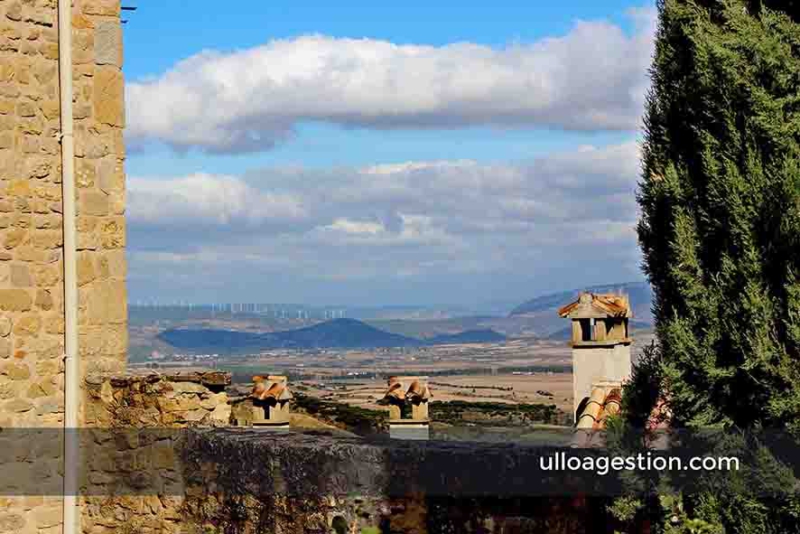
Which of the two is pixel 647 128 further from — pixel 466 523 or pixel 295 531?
pixel 295 531

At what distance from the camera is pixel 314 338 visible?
281 ft

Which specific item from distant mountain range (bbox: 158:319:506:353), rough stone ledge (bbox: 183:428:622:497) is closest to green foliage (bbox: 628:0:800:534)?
rough stone ledge (bbox: 183:428:622:497)

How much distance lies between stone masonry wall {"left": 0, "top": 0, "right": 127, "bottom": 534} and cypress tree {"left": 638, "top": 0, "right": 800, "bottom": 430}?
457cm

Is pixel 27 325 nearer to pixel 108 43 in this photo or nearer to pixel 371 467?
pixel 108 43

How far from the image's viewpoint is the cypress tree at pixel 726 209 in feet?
17.0

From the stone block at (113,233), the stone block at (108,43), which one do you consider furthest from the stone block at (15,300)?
the stone block at (108,43)

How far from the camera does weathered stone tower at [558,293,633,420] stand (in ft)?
36.4

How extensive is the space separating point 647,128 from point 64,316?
4682 millimetres

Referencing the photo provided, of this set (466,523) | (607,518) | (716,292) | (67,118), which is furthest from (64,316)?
(716,292)

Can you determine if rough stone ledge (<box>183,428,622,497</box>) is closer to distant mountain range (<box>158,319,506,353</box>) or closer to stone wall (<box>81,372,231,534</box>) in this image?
stone wall (<box>81,372,231,534</box>)

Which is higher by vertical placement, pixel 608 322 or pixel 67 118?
pixel 67 118

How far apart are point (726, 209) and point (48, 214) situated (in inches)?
202

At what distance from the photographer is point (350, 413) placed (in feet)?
82.5

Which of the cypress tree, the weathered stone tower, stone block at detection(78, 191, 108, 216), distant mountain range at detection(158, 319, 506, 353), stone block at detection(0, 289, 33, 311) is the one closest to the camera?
the cypress tree
